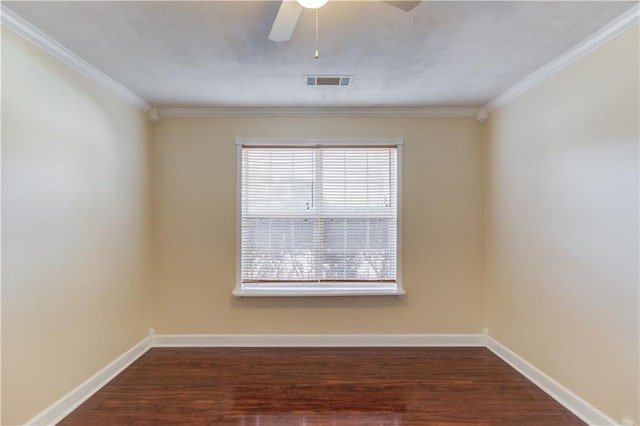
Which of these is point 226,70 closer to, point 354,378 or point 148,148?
point 148,148

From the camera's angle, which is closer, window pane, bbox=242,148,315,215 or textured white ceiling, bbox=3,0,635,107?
textured white ceiling, bbox=3,0,635,107

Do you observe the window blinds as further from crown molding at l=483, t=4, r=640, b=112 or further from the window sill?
crown molding at l=483, t=4, r=640, b=112

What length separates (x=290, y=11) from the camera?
1.53 meters

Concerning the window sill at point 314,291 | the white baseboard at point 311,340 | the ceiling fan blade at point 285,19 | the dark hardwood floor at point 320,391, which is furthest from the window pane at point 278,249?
the ceiling fan blade at point 285,19

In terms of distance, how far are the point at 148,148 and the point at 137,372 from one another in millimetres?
2130

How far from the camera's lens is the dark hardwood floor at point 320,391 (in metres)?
2.26

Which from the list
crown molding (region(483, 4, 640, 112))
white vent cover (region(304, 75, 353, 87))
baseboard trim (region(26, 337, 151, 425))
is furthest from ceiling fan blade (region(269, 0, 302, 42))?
baseboard trim (region(26, 337, 151, 425))

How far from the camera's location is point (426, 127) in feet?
11.5

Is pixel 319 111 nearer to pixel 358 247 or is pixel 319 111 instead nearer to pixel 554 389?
pixel 358 247

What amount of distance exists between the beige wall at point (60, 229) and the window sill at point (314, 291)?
110 cm

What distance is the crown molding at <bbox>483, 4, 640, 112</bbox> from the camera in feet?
6.20

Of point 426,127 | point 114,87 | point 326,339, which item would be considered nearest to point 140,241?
point 114,87

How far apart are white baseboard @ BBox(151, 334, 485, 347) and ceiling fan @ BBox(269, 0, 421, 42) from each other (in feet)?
9.26

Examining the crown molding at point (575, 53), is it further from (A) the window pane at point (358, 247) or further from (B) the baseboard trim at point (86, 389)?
(B) the baseboard trim at point (86, 389)
